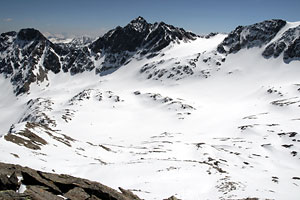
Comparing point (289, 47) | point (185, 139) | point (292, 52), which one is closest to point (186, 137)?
point (185, 139)

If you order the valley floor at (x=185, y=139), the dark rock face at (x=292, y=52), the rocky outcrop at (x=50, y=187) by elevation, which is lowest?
the valley floor at (x=185, y=139)

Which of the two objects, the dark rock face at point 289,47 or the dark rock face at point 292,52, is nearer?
the dark rock face at point 292,52

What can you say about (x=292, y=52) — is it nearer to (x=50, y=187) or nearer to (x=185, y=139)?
(x=185, y=139)

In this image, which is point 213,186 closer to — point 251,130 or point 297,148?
point 297,148

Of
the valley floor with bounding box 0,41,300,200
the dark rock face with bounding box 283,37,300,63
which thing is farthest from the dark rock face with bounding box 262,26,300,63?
the valley floor with bounding box 0,41,300,200

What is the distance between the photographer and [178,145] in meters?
67.6

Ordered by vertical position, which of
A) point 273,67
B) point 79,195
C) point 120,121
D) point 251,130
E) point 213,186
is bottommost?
point 120,121

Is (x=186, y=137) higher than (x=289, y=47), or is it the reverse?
(x=289, y=47)

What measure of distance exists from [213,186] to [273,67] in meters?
191

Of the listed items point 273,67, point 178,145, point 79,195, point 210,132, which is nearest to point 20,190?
point 79,195

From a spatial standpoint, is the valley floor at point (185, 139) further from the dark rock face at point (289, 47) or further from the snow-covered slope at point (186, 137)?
the dark rock face at point (289, 47)

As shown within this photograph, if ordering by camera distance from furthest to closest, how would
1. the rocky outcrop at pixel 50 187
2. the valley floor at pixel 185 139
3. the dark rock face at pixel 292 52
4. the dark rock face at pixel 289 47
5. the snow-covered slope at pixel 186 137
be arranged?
the dark rock face at pixel 289 47 → the dark rock face at pixel 292 52 → the snow-covered slope at pixel 186 137 → the valley floor at pixel 185 139 → the rocky outcrop at pixel 50 187

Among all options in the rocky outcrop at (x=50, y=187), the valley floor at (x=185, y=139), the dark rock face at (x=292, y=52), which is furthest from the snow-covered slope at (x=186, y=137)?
the rocky outcrop at (x=50, y=187)

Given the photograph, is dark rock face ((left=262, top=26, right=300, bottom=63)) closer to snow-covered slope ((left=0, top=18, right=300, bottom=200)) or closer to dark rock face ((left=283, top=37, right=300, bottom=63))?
dark rock face ((left=283, top=37, right=300, bottom=63))
